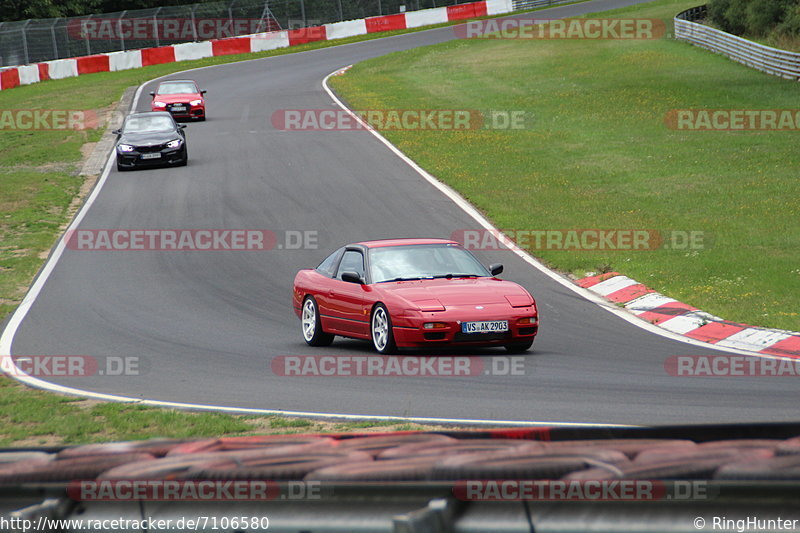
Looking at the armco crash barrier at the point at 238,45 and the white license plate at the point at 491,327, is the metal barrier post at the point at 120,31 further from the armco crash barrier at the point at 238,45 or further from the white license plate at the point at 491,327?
the white license plate at the point at 491,327

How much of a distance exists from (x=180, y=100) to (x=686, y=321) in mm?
27032

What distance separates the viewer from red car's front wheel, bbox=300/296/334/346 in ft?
41.7

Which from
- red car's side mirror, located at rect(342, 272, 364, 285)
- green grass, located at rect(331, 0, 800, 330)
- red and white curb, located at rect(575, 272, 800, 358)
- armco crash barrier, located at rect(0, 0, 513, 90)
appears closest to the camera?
red and white curb, located at rect(575, 272, 800, 358)

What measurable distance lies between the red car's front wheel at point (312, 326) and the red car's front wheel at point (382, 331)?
949 mm

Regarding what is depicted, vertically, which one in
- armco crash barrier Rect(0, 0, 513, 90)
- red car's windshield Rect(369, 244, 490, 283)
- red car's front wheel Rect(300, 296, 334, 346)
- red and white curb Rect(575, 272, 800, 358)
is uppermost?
armco crash barrier Rect(0, 0, 513, 90)

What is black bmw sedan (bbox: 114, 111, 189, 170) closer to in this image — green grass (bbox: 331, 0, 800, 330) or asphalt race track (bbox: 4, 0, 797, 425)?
asphalt race track (bbox: 4, 0, 797, 425)

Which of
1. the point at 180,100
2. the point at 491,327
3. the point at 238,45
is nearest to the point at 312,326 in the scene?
the point at 491,327

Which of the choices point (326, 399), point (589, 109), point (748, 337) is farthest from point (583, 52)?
point (326, 399)

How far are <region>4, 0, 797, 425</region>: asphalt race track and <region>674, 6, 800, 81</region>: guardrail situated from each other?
1697cm

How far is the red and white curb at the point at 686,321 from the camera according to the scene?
1170 cm

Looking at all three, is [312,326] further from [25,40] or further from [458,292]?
[25,40]

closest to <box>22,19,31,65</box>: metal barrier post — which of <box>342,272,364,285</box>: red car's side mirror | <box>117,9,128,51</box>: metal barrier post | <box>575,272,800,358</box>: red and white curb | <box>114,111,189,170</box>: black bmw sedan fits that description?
<box>117,9,128,51</box>: metal barrier post

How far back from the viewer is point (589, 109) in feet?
116

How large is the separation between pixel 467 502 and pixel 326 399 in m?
5.76
